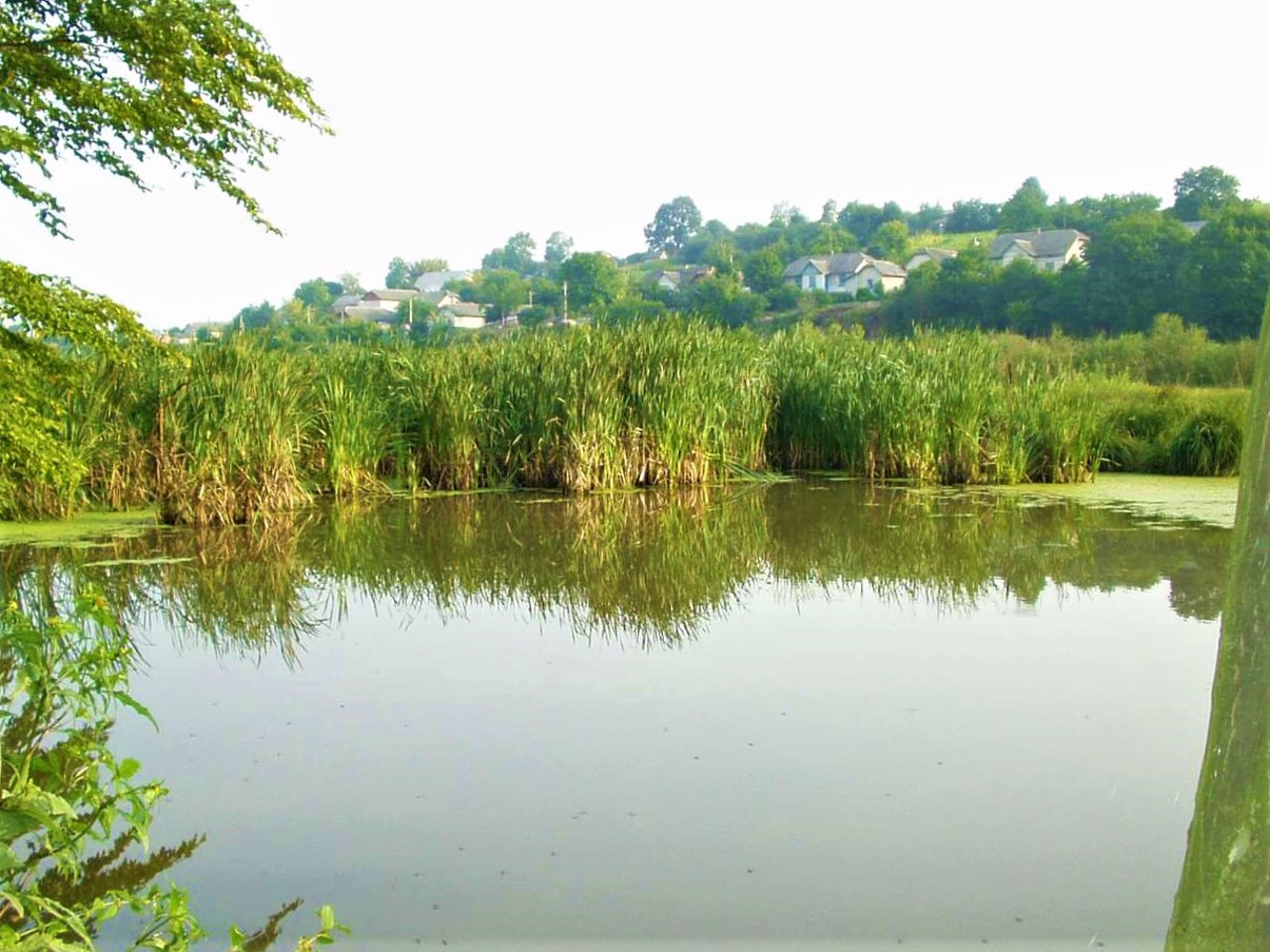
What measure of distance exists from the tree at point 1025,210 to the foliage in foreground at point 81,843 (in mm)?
74498

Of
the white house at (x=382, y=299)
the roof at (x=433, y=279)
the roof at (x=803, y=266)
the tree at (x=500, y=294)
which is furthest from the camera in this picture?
the roof at (x=433, y=279)

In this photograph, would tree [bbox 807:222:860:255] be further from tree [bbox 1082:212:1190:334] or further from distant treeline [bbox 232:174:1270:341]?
tree [bbox 1082:212:1190:334]

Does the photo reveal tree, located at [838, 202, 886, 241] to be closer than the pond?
No

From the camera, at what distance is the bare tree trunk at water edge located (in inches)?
69.5

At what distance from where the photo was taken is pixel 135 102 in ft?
23.7

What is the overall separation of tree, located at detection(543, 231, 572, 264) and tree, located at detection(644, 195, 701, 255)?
271 inches

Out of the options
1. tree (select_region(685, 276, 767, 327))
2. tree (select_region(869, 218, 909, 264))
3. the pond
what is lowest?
the pond

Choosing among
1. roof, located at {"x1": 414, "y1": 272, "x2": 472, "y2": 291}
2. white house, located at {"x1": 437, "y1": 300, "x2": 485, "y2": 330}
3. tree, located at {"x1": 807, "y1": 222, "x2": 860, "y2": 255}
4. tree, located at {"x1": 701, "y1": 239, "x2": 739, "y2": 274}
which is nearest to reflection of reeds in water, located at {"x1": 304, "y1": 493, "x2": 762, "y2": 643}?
white house, located at {"x1": 437, "y1": 300, "x2": 485, "y2": 330}

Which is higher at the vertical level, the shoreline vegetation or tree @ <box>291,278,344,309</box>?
tree @ <box>291,278,344,309</box>

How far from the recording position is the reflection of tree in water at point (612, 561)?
277 inches

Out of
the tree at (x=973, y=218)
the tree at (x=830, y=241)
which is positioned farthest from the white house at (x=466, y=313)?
the tree at (x=973, y=218)

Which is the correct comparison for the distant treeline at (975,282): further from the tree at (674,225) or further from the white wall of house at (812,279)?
the tree at (674,225)

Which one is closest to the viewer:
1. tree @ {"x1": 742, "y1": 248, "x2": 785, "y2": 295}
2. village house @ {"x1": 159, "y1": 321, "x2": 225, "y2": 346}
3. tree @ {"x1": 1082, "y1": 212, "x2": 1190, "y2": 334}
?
village house @ {"x1": 159, "y1": 321, "x2": 225, "y2": 346}

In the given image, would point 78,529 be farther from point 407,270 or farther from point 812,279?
point 407,270
